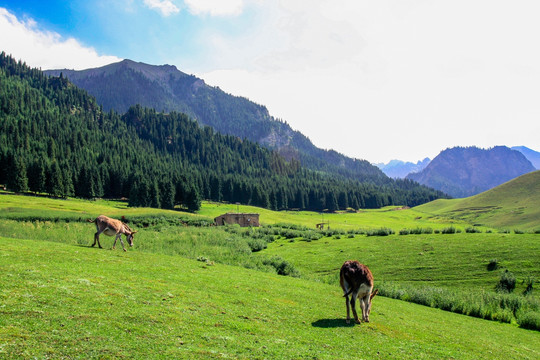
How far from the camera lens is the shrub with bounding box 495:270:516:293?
28.8 m

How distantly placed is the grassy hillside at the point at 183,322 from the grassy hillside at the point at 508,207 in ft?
401

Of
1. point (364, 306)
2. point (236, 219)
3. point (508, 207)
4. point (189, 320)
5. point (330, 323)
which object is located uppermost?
point (508, 207)

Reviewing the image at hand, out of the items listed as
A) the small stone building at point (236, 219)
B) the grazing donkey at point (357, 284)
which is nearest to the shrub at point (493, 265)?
the grazing donkey at point (357, 284)

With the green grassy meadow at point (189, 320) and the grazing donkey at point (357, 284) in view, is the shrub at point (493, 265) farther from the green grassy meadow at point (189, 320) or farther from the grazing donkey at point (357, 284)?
the grazing donkey at point (357, 284)

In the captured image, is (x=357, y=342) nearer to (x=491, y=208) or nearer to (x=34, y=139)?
(x=491, y=208)

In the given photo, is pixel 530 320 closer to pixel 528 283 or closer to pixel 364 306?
pixel 528 283

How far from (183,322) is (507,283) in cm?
3081

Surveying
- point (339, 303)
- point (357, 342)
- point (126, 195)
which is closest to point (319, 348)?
point (357, 342)

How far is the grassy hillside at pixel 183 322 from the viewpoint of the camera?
8688 millimetres

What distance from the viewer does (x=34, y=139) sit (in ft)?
591

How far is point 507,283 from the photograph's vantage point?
2927cm

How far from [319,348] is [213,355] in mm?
3946

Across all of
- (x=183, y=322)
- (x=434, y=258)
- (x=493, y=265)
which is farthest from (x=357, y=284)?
(x=434, y=258)

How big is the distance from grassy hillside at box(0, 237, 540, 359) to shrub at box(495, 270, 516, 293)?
942 centimetres
